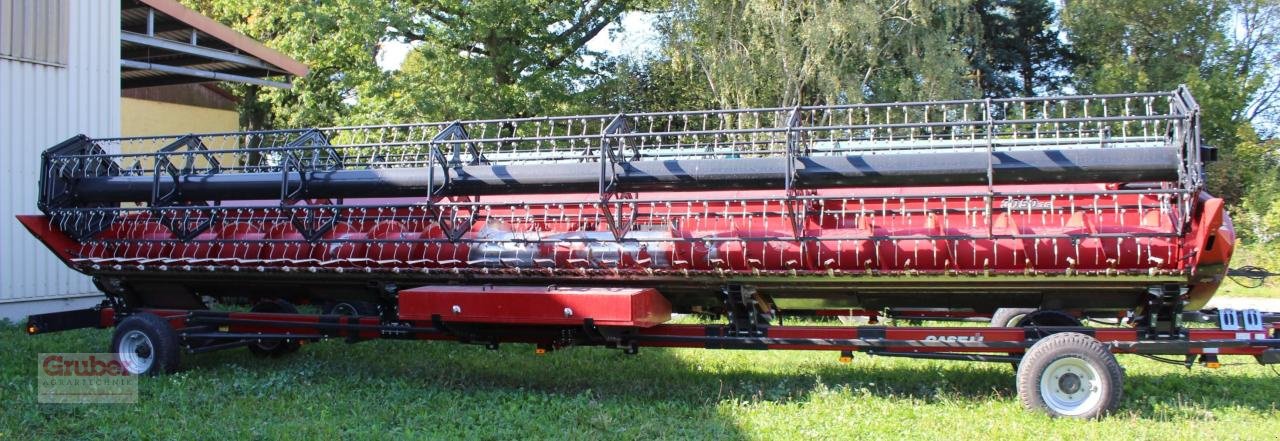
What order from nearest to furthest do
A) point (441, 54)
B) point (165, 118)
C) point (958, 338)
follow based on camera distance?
point (958, 338), point (165, 118), point (441, 54)

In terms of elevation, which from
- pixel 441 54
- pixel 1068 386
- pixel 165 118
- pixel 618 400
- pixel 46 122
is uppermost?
pixel 441 54

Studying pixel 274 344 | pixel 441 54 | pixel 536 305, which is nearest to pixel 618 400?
pixel 536 305

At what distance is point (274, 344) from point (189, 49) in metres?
6.07

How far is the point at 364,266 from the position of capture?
25.2 feet

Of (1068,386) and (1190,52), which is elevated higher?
(1190,52)

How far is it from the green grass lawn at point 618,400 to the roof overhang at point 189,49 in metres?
5.51

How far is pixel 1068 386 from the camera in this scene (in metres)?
6.33

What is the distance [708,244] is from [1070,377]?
266 centimetres

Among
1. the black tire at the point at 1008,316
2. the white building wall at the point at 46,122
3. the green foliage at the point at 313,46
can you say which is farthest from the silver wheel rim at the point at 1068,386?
the green foliage at the point at 313,46

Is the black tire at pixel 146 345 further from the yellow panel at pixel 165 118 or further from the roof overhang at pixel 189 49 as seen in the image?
the yellow panel at pixel 165 118

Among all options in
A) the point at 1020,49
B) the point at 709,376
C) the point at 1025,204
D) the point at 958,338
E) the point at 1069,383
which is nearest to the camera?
the point at 1069,383

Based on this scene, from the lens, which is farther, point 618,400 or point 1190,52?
point 1190,52

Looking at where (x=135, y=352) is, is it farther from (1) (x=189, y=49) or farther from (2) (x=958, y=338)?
(2) (x=958, y=338)

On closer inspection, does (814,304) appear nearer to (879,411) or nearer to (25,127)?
(879,411)
